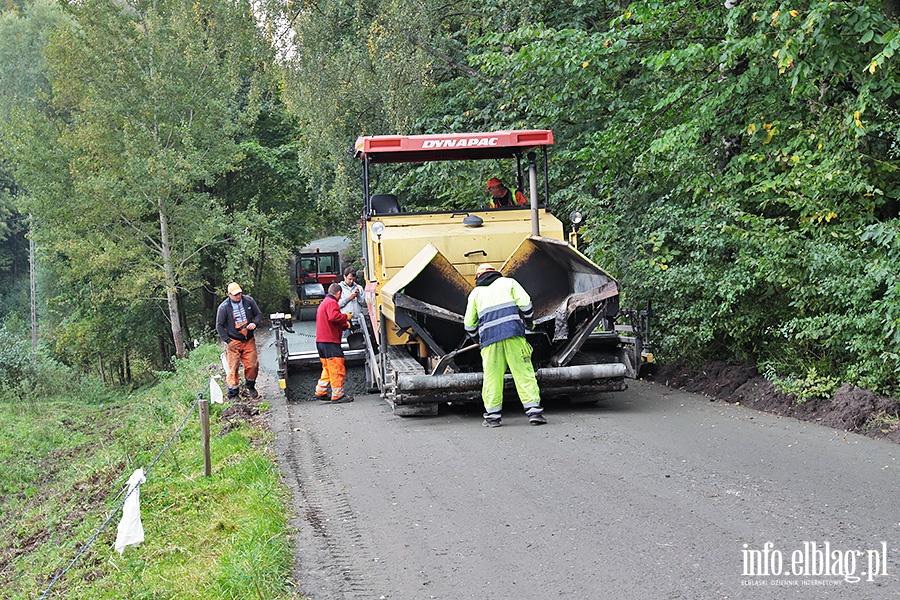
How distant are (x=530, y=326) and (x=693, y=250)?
2.95 metres

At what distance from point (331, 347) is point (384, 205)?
6.19 feet

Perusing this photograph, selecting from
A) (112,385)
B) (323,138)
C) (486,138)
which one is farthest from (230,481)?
(112,385)

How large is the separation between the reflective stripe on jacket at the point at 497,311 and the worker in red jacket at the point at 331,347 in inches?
102

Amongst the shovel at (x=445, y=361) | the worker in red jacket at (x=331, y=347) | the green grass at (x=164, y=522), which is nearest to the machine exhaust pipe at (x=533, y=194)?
the shovel at (x=445, y=361)

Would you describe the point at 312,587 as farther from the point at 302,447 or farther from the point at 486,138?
the point at 486,138

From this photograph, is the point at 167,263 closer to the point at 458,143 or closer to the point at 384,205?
the point at 384,205

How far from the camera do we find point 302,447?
8.60m

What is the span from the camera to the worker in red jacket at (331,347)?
11.3 m

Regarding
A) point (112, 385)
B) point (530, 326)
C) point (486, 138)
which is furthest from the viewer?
point (112, 385)

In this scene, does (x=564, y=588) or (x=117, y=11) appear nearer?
(x=564, y=588)

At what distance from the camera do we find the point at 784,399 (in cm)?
930

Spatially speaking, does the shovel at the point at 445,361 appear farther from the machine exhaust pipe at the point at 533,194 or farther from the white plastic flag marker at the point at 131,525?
the white plastic flag marker at the point at 131,525

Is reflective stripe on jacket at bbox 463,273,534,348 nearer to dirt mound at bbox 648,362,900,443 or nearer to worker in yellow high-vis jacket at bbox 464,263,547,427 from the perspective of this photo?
worker in yellow high-vis jacket at bbox 464,263,547,427

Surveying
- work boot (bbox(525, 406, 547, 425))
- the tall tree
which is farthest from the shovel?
the tall tree
